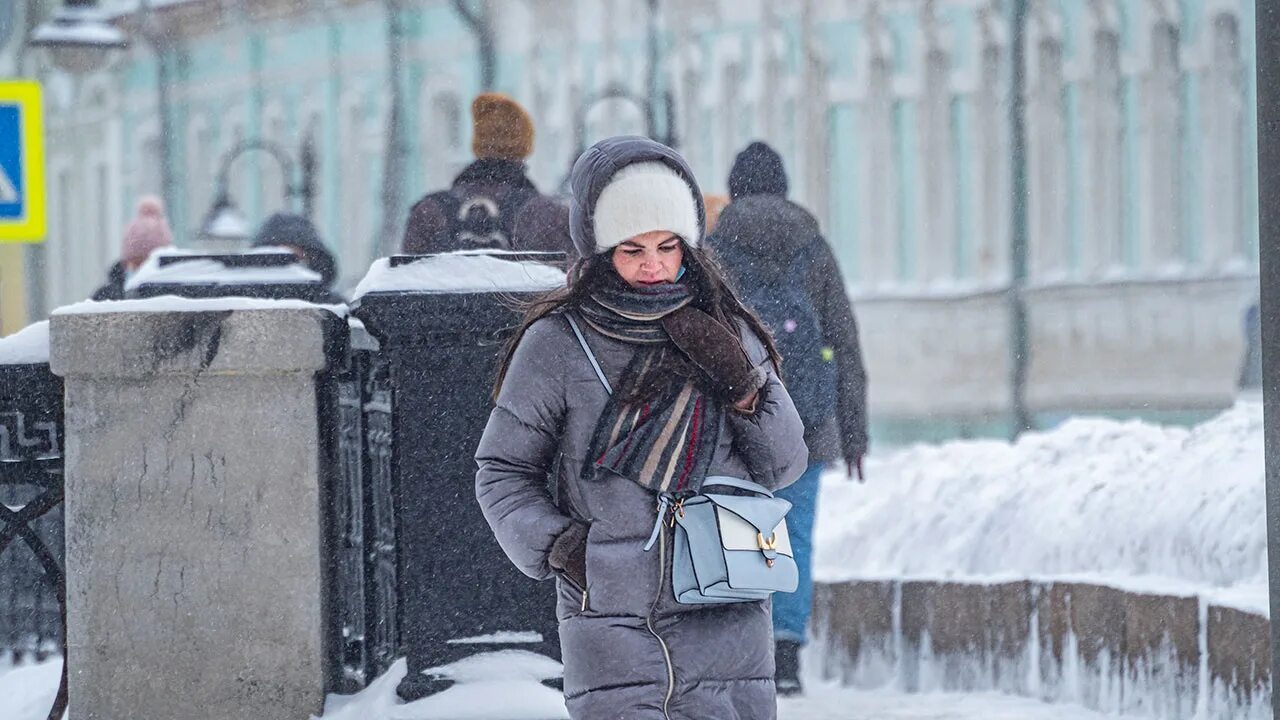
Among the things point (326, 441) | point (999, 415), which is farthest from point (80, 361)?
point (999, 415)

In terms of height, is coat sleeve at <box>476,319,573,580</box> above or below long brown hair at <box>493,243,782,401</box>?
below

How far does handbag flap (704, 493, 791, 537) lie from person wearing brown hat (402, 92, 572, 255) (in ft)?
12.6

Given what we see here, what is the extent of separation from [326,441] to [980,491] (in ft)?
12.0

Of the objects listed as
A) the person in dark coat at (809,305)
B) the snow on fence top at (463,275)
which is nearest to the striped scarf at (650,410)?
the snow on fence top at (463,275)

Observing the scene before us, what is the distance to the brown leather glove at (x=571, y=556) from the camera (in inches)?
150

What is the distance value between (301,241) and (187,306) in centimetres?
697

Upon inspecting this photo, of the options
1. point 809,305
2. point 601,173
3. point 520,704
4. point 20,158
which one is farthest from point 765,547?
point 20,158

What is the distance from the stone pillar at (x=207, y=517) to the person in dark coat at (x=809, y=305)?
2145 millimetres

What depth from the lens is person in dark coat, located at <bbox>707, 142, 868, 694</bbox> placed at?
733 centimetres

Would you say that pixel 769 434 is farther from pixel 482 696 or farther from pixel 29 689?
pixel 29 689

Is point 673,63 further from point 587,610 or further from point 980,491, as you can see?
point 587,610

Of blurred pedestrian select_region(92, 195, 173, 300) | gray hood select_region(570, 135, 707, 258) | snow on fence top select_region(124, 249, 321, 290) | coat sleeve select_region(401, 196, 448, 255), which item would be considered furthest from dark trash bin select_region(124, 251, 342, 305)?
blurred pedestrian select_region(92, 195, 173, 300)

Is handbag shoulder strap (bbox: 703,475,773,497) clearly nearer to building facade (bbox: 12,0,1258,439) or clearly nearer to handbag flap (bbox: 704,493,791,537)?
handbag flap (bbox: 704,493,791,537)

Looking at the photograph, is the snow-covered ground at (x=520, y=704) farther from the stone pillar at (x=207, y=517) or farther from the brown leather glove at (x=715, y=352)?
the brown leather glove at (x=715, y=352)
